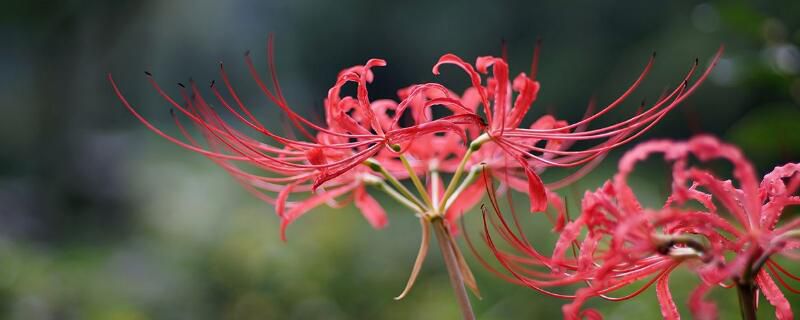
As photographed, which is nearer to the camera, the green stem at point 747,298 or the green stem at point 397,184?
the green stem at point 747,298

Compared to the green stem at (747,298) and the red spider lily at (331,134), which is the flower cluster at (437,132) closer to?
the red spider lily at (331,134)

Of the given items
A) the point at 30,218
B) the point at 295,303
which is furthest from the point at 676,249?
the point at 30,218

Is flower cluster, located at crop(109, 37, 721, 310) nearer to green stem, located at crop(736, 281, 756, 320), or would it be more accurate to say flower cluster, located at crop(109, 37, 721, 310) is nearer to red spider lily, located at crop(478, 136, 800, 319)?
red spider lily, located at crop(478, 136, 800, 319)

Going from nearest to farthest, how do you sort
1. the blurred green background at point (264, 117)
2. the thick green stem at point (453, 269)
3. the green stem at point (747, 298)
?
the green stem at point (747, 298) → the thick green stem at point (453, 269) → the blurred green background at point (264, 117)

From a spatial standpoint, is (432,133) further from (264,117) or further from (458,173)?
(264,117)

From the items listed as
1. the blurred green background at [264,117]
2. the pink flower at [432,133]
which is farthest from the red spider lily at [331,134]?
the blurred green background at [264,117]

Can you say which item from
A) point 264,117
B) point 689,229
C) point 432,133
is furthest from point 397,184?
point 264,117

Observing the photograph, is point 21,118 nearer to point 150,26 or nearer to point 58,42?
point 150,26
